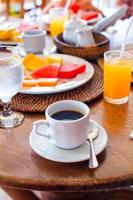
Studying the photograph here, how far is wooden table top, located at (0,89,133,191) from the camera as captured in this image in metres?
0.71

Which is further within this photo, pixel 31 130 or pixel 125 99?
pixel 125 99

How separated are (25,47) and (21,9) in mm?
1017

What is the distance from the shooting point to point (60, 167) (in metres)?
0.75

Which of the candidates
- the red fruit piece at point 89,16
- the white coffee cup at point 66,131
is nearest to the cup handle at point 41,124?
the white coffee cup at point 66,131

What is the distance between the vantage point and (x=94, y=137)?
0.83 m

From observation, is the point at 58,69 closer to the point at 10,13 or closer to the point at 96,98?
the point at 96,98

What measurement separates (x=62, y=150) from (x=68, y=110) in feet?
0.36

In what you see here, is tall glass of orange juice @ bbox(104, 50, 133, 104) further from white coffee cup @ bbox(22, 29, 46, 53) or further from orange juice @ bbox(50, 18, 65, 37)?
orange juice @ bbox(50, 18, 65, 37)

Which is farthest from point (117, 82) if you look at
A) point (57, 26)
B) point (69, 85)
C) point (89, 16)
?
point (89, 16)

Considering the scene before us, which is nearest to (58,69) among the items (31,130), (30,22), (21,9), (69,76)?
(69,76)

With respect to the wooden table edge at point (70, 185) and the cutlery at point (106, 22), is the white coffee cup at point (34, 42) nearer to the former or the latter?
the cutlery at point (106, 22)

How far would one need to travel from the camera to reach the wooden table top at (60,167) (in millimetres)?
712

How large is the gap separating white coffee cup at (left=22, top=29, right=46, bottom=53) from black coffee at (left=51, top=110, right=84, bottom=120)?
594mm

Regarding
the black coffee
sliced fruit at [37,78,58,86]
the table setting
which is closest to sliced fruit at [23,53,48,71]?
the table setting
